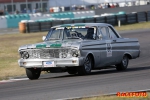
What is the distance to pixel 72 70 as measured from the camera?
44.2 feet

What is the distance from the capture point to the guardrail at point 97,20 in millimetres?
42253

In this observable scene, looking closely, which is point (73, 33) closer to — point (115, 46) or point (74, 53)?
point (74, 53)

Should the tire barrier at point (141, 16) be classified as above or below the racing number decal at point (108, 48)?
below

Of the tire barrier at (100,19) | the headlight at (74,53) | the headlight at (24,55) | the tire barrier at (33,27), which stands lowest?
the tire barrier at (33,27)

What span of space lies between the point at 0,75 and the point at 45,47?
3207 mm

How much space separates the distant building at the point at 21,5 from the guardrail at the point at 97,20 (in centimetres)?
1605

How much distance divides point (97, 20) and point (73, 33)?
29317 millimetres

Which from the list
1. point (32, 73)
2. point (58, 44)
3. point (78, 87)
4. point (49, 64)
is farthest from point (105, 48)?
point (78, 87)

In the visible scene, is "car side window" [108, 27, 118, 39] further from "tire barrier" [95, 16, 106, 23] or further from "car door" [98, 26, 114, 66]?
"tire barrier" [95, 16, 106, 23]

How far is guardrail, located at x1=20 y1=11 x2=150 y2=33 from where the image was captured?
42.3 metres

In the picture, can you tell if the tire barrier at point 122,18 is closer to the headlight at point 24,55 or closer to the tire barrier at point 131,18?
the tire barrier at point 131,18

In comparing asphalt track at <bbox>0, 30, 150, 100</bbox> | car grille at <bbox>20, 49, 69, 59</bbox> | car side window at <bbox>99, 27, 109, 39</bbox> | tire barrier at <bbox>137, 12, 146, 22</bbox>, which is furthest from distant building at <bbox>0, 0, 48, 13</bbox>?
asphalt track at <bbox>0, 30, 150, 100</bbox>

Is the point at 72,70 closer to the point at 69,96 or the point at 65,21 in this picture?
the point at 69,96

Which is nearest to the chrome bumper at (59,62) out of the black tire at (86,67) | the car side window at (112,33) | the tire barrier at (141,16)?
the black tire at (86,67)
